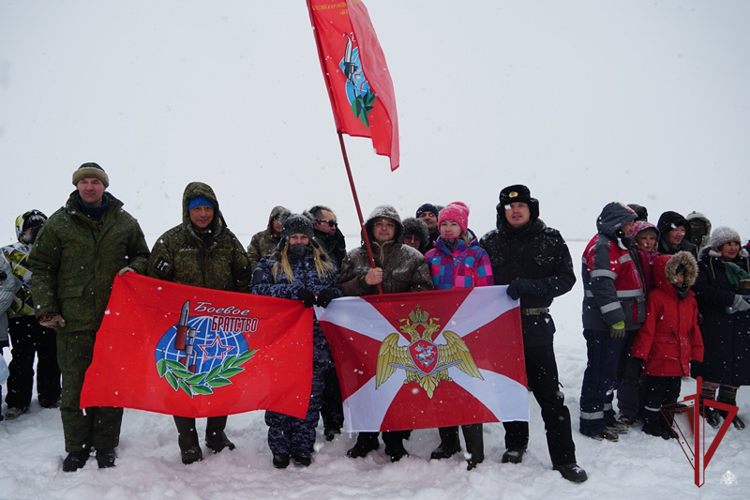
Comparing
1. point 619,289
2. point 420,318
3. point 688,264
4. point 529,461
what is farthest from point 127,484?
point 688,264

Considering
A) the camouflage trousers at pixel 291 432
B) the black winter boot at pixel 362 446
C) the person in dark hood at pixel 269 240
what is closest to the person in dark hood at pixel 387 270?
the black winter boot at pixel 362 446

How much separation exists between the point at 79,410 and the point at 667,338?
5.23 m

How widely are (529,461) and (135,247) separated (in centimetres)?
377

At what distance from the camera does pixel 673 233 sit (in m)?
5.38

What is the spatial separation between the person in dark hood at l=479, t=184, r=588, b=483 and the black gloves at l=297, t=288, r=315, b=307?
1.54 metres

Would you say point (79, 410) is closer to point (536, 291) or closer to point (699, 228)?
point (536, 291)

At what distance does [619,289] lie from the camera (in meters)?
4.38

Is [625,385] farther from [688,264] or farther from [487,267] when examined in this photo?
[487,267]

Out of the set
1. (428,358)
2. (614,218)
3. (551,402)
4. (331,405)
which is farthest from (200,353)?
(614,218)

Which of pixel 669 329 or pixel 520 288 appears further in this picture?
pixel 669 329

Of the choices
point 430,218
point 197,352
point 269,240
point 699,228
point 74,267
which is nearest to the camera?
point 197,352

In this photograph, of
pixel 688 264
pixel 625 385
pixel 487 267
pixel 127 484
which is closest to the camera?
pixel 127 484

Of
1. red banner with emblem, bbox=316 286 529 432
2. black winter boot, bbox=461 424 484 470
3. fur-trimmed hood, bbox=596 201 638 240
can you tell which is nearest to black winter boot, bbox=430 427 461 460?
black winter boot, bbox=461 424 484 470

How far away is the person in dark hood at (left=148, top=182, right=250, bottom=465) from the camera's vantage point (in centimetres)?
381
